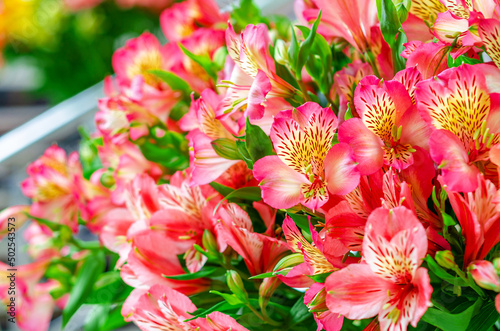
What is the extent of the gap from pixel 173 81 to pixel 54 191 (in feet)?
0.60

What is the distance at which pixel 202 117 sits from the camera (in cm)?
32

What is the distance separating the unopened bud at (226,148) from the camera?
305 millimetres

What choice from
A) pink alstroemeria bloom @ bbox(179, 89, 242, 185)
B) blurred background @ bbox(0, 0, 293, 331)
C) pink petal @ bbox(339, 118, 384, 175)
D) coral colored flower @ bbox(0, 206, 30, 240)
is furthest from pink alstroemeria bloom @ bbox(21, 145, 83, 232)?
blurred background @ bbox(0, 0, 293, 331)

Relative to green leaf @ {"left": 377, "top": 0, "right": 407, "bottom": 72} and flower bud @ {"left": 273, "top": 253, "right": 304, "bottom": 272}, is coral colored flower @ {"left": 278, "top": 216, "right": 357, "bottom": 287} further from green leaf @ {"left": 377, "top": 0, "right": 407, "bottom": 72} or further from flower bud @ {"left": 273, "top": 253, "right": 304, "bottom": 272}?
green leaf @ {"left": 377, "top": 0, "right": 407, "bottom": 72}

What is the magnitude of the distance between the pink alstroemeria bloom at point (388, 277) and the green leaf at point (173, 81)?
0.90 ft

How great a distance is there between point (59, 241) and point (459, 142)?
1.31ft

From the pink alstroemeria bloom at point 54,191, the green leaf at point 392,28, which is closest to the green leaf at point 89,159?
the pink alstroemeria bloom at point 54,191

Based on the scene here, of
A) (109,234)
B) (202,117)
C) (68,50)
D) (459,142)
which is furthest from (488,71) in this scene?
(68,50)

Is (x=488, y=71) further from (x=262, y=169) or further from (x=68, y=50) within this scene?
(x=68, y=50)

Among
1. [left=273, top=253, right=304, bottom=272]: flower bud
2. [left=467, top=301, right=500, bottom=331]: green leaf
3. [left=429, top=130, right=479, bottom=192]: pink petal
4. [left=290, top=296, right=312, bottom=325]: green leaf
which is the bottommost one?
[left=290, top=296, right=312, bottom=325]: green leaf

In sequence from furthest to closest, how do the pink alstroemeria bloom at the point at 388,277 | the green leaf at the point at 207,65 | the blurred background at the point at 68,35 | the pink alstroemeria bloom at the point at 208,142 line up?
1. the blurred background at the point at 68,35
2. the green leaf at the point at 207,65
3. the pink alstroemeria bloom at the point at 208,142
4. the pink alstroemeria bloom at the point at 388,277

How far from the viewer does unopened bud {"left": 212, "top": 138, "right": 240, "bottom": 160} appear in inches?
12.0

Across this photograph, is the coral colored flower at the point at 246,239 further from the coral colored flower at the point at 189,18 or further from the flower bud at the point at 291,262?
the coral colored flower at the point at 189,18

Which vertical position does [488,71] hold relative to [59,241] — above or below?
above
